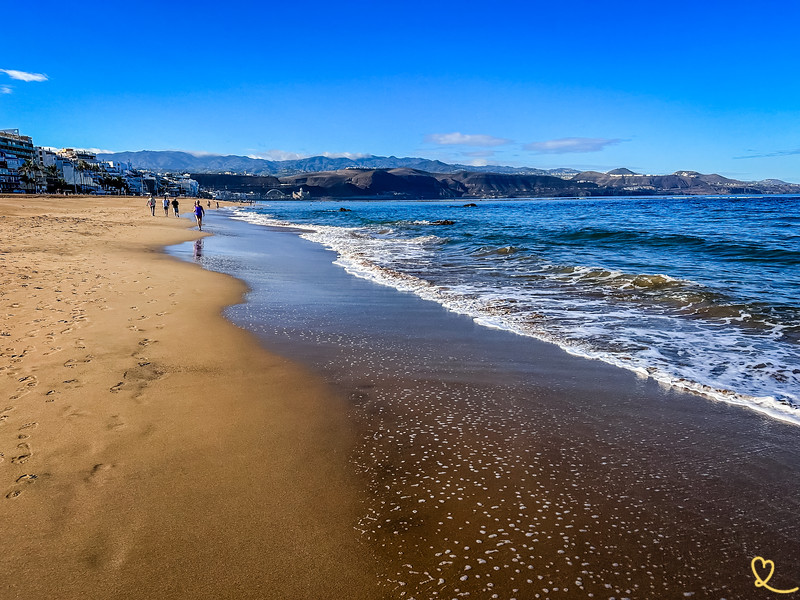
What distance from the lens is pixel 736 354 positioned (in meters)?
6.02

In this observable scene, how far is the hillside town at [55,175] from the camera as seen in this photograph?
96750 millimetres

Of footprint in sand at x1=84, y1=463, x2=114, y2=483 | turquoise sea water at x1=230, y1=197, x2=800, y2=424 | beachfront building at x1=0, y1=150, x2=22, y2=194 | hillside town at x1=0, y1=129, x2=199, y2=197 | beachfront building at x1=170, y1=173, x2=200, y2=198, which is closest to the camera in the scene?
footprint in sand at x1=84, y1=463, x2=114, y2=483

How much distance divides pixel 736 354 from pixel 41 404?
25.0 ft

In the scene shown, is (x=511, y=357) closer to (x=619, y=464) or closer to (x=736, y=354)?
(x=619, y=464)

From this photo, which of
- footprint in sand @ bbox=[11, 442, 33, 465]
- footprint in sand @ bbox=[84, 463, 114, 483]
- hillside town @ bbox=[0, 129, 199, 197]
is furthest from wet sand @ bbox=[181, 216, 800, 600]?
hillside town @ bbox=[0, 129, 199, 197]

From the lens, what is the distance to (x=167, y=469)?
329 cm

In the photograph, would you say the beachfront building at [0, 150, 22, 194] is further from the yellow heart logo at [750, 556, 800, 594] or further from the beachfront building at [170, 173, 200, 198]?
the yellow heart logo at [750, 556, 800, 594]

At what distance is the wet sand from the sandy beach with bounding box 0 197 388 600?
0.36 m

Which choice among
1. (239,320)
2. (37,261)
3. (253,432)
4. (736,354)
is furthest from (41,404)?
(37,261)

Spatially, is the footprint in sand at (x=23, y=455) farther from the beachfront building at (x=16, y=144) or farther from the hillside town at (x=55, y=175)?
the beachfront building at (x=16, y=144)

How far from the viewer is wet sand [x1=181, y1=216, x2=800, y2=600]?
2.39 meters

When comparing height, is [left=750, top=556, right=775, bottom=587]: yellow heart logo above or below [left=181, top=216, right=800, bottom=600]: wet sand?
below

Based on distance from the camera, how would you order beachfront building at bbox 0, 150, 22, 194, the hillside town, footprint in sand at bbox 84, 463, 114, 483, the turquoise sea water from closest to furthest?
footprint in sand at bbox 84, 463, 114, 483 → the turquoise sea water → beachfront building at bbox 0, 150, 22, 194 → the hillside town

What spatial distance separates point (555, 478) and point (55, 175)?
430 ft
